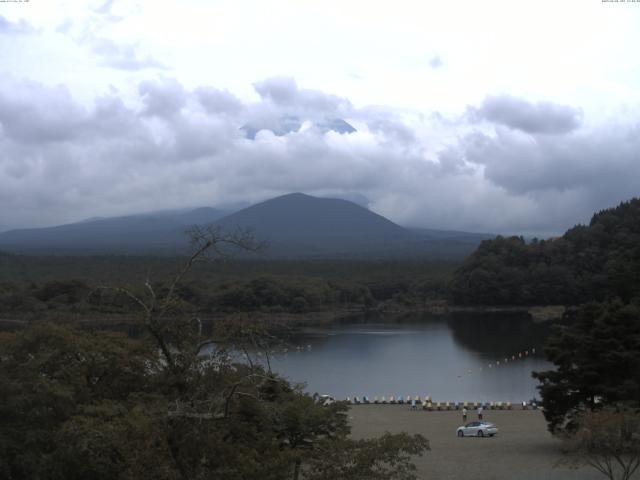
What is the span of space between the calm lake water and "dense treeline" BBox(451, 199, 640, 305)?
36.5 ft

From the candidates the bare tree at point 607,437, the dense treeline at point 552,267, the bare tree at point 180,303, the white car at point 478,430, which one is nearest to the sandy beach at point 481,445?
the white car at point 478,430

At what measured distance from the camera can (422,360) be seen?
32688 millimetres

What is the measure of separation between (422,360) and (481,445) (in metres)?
17.9

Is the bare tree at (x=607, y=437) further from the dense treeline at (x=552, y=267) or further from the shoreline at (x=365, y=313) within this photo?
the dense treeline at (x=552, y=267)

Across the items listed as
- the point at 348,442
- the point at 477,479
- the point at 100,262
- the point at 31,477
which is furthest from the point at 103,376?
the point at 100,262

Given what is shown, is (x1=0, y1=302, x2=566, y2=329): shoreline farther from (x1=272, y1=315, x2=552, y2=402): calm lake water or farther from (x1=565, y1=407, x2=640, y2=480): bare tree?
(x1=565, y1=407, x2=640, y2=480): bare tree

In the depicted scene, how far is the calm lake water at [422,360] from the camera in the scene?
26.1 m

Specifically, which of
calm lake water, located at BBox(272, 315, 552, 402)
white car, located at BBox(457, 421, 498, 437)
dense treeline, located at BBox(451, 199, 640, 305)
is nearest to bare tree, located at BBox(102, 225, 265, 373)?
white car, located at BBox(457, 421, 498, 437)

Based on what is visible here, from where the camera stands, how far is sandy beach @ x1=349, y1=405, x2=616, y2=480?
1201 centimetres

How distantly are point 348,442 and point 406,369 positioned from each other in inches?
977

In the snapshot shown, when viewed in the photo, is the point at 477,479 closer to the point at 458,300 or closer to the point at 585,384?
the point at 585,384

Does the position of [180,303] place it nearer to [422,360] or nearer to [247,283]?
[422,360]

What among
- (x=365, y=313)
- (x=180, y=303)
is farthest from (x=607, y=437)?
(x=365, y=313)

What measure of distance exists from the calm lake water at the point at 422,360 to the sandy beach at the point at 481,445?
266cm
